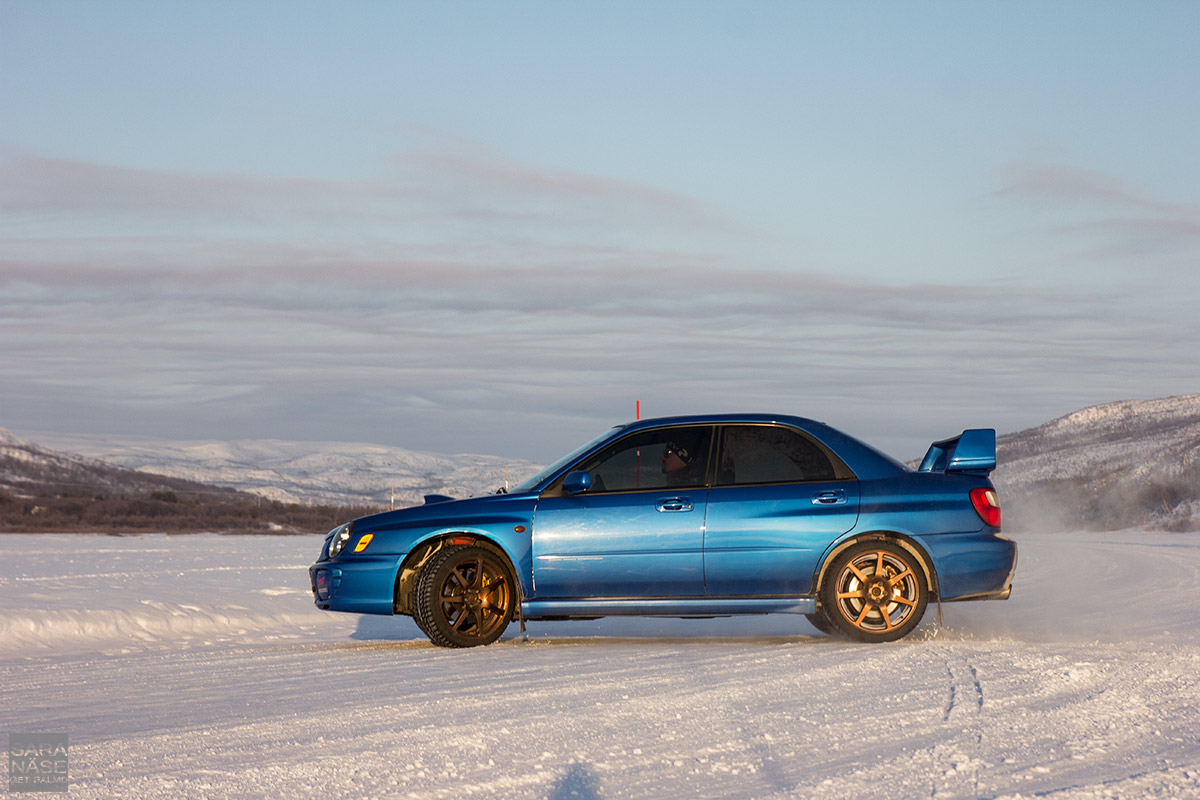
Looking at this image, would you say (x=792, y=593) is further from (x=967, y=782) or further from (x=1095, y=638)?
(x=967, y=782)

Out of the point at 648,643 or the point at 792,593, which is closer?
the point at 792,593

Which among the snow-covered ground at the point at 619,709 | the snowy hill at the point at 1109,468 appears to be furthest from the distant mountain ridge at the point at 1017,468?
the snow-covered ground at the point at 619,709

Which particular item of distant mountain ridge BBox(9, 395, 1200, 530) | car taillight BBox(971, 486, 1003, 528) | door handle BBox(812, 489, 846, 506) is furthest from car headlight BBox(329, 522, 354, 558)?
distant mountain ridge BBox(9, 395, 1200, 530)

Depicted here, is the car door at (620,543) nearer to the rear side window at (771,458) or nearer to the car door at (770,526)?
the car door at (770,526)

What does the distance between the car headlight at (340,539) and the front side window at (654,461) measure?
177 centimetres

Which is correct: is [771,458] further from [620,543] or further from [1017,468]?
[1017,468]

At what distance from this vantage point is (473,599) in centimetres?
882

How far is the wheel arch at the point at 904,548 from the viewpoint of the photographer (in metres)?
8.71

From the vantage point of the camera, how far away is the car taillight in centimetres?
890

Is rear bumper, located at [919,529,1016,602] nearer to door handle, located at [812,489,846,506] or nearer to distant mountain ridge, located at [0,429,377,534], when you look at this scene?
door handle, located at [812,489,846,506]

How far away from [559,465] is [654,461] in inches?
28.1

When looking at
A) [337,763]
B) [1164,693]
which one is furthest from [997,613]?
[337,763]

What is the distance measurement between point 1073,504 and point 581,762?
69.6 m

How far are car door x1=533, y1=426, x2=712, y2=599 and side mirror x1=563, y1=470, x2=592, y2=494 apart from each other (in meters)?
0.10
